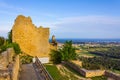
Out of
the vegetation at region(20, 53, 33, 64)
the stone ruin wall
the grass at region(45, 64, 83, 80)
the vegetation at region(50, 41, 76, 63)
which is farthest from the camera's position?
the vegetation at region(50, 41, 76, 63)

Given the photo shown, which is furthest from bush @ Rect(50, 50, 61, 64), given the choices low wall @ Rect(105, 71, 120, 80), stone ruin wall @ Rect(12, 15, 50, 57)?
low wall @ Rect(105, 71, 120, 80)

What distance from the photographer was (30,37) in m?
23.9

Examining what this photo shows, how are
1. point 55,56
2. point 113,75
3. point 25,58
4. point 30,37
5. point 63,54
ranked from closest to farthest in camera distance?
1. point 113,75
2. point 25,58
3. point 30,37
4. point 63,54
5. point 55,56

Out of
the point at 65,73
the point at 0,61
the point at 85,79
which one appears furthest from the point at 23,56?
the point at 0,61

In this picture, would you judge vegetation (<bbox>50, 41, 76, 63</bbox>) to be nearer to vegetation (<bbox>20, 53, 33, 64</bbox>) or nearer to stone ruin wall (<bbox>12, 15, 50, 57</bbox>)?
stone ruin wall (<bbox>12, 15, 50, 57</bbox>)

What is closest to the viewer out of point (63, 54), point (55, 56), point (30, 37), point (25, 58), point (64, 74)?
point (64, 74)

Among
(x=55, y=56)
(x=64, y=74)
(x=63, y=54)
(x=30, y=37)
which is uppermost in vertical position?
(x=30, y=37)

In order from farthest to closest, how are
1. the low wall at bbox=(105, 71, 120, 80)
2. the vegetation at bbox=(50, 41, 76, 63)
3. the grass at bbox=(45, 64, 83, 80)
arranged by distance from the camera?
the vegetation at bbox=(50, 41, 76, 63) → the grass at bbox=(45, 64, 83, 80) → the low wall at bbox=(105, 71, 120, 80)

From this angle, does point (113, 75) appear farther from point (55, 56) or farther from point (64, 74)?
point (55, 56)

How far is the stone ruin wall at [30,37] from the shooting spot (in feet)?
75.8

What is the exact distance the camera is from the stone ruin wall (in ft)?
75.8

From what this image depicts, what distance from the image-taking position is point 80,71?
54.4 feet

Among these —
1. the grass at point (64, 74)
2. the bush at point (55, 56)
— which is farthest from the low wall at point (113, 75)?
the bush at point (55, 56)

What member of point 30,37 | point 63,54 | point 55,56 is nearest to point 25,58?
point 30,37
